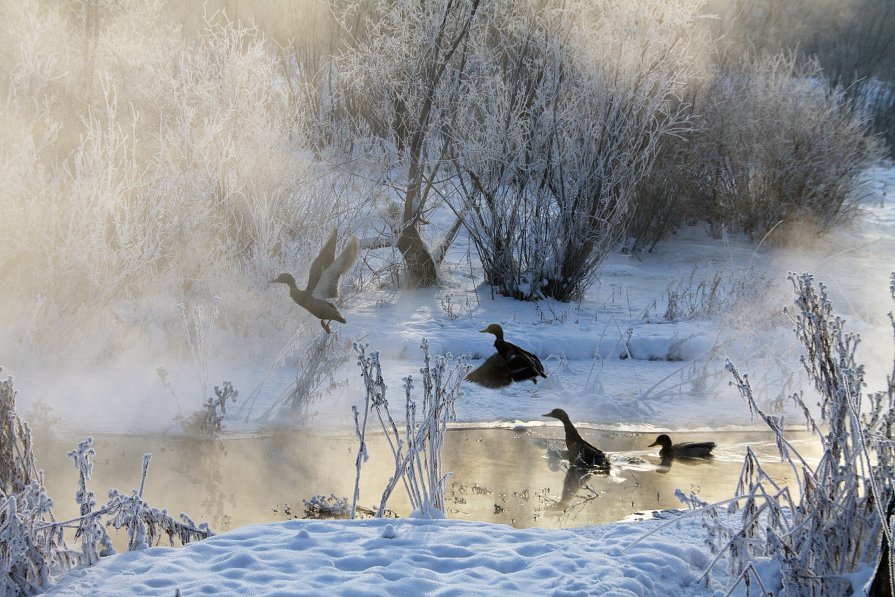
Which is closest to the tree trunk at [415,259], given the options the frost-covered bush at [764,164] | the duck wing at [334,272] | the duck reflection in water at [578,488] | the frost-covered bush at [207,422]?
the frost-covered bush at [764,164]

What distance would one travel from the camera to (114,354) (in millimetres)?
8602

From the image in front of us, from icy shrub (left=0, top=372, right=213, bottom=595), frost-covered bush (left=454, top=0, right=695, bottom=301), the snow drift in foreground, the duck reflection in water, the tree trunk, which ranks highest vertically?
frost-covered bush (left=454, top=0, right=695, bottom=301)

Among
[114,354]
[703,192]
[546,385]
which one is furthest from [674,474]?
[703,192]

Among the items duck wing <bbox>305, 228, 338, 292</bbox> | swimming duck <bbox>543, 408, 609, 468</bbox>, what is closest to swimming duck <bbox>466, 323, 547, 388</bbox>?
swimming duck <bbox>543, 408, 609, 468</bbox>

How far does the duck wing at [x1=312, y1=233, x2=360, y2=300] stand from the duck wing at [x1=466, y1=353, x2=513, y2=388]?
4.29 feet

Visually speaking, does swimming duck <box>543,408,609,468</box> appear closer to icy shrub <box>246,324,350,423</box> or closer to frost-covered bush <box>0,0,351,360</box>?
icy shrub <box>246,324,350,423</box>

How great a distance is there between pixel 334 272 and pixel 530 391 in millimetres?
2422

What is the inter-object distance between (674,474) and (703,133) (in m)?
12.7

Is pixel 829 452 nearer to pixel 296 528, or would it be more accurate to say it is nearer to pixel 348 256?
pixel 296 528

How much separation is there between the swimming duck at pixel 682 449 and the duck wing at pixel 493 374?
1278 millimetres

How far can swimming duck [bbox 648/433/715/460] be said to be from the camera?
6.68 m

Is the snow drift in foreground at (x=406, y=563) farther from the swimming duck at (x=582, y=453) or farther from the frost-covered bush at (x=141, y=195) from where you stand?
the frost-covered bush at (x=141, y=195)

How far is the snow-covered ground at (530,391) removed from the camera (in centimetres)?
382

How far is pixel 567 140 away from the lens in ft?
39.4
